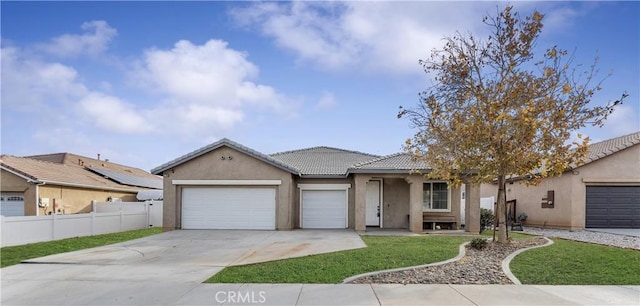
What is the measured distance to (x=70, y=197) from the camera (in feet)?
74.0

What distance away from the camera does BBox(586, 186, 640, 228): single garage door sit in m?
18.8

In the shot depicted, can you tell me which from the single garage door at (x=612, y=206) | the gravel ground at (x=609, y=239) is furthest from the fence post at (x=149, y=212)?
the single garage door at (x=612, y=206)

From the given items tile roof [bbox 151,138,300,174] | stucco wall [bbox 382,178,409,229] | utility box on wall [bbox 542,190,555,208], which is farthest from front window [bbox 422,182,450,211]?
tile roof [bbox 151,138,300,174]

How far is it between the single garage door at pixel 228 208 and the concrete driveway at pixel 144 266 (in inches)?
109

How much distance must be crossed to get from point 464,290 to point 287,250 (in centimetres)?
584

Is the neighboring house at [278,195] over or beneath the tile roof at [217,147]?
beneath

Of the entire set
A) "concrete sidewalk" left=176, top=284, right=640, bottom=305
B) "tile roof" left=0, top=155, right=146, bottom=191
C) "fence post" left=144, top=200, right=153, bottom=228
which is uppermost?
"tile roof" left=0, top=155, right=146, bottom=191

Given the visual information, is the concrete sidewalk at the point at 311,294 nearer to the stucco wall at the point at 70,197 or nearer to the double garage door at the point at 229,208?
the double garage door at the point at 229,208

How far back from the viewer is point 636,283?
26.7 feet

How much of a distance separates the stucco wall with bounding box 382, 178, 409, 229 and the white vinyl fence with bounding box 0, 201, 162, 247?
12.5 metres

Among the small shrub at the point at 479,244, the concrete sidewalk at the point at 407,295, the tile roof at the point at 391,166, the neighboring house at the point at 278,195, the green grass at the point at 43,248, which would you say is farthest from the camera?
the neighboring house at the point at 278,195

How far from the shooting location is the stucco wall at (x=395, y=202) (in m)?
19.8

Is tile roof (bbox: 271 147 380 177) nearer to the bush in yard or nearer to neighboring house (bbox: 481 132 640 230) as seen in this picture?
the bush in yard

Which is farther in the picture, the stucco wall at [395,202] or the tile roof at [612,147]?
the stucco wall at [395,202]
